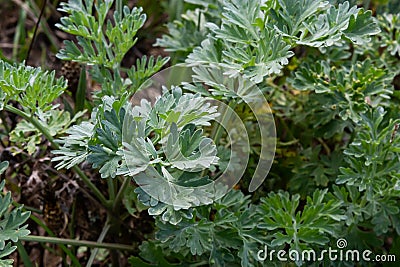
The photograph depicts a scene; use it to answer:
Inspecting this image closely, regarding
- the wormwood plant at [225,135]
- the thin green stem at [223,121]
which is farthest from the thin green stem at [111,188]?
the thin green stem at [223,121]

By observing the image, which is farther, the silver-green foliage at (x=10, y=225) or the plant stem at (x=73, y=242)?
the plant stem at (x=73, y=242)

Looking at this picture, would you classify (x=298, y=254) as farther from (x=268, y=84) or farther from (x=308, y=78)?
(x=268, y=84)

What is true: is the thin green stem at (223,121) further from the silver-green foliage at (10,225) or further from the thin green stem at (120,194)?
the silver-green foliage at (10,225)

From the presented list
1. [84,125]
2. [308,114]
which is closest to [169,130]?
[84,125]

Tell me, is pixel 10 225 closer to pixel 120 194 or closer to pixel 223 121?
pixel 120 194

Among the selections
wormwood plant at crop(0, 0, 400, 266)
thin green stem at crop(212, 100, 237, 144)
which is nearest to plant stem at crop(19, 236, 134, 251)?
wormwood plant at crop(0, 0, 400, 266)

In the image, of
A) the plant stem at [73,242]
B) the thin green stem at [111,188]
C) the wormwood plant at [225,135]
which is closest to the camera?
the wormwood plant at [225,135]

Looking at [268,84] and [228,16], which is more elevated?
[228,16]

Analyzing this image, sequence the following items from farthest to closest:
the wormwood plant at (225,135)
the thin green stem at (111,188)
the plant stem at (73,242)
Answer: the thin green stem at (111,188) < the plant stem at (73,242) < the wormwood plant at (225,135)
